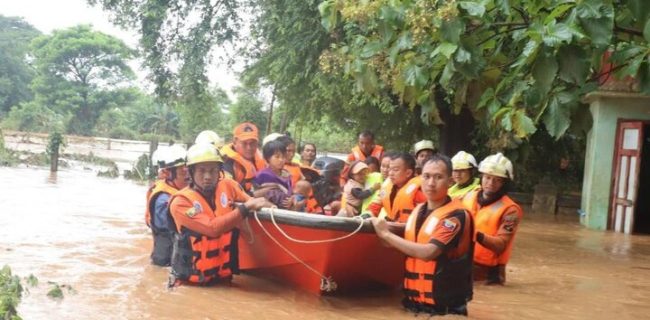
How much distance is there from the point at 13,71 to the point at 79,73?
4727mm

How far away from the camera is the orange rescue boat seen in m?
5.06

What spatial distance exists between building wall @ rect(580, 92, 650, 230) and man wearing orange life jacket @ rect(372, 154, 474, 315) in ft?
28.4

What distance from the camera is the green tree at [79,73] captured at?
43.0 m

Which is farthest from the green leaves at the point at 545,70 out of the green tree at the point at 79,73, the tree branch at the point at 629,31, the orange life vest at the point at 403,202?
the green tree at the point at 79,73

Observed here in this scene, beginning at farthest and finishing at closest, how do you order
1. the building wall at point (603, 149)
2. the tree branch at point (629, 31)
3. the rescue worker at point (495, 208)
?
the building wall at point (603, 149) → the rescue worker at point (495, 208) → the tree branch at point (629, 31)

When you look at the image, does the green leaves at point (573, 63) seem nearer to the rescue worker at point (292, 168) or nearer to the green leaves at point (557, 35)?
the green leaves at point (557, 35)

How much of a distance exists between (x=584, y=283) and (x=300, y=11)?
627cm

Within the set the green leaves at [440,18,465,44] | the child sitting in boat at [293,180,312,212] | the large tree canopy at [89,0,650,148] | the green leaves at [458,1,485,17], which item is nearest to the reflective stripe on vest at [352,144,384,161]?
the child sitting in boat at [293,180,312,212]

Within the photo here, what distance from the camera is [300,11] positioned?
36.6ft

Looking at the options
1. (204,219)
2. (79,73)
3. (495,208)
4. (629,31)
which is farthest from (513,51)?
(79,73)

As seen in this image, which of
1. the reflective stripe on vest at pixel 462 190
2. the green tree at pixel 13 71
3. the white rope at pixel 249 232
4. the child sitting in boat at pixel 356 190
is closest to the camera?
the white rope at pixel 249 232

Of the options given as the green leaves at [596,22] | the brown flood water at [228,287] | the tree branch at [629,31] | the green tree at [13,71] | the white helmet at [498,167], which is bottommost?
the brown flood water at [228,287]

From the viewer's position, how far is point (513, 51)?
4.42m

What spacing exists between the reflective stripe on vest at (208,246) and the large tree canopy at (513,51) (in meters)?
1.52
